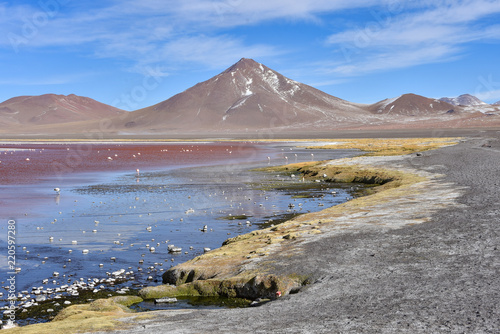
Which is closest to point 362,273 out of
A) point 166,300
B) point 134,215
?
point 166,300

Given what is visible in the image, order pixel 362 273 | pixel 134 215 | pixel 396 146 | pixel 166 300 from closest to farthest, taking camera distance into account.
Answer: pixel 362 273 < pixel 166 300 < pixel 134 215 < pixel 396 146

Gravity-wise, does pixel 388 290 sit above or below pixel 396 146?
below

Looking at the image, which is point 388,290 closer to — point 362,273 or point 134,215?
point 362,273

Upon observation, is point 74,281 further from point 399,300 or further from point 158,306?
point 399,300

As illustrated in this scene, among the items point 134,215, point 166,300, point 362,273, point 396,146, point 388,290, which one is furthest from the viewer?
point 396,146

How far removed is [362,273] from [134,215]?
15770 mm

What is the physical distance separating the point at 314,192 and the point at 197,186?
29.8 ft

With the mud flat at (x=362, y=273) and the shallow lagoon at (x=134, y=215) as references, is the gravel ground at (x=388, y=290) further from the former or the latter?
the shallow lagoon at (x=134, y=215)

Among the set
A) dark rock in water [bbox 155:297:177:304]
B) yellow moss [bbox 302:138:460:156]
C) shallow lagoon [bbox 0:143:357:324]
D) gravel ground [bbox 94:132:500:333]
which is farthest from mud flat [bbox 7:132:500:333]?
yellow moss [bbox 302:138:460:156]

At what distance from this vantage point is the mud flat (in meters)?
8.66

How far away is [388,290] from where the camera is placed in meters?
10.2

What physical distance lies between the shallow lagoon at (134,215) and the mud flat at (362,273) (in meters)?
2.91

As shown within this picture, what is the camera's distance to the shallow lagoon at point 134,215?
1607 centimetres

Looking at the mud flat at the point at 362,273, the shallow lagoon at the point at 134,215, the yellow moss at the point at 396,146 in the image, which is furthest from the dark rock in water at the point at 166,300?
the yellow moss at the point at 396,146
